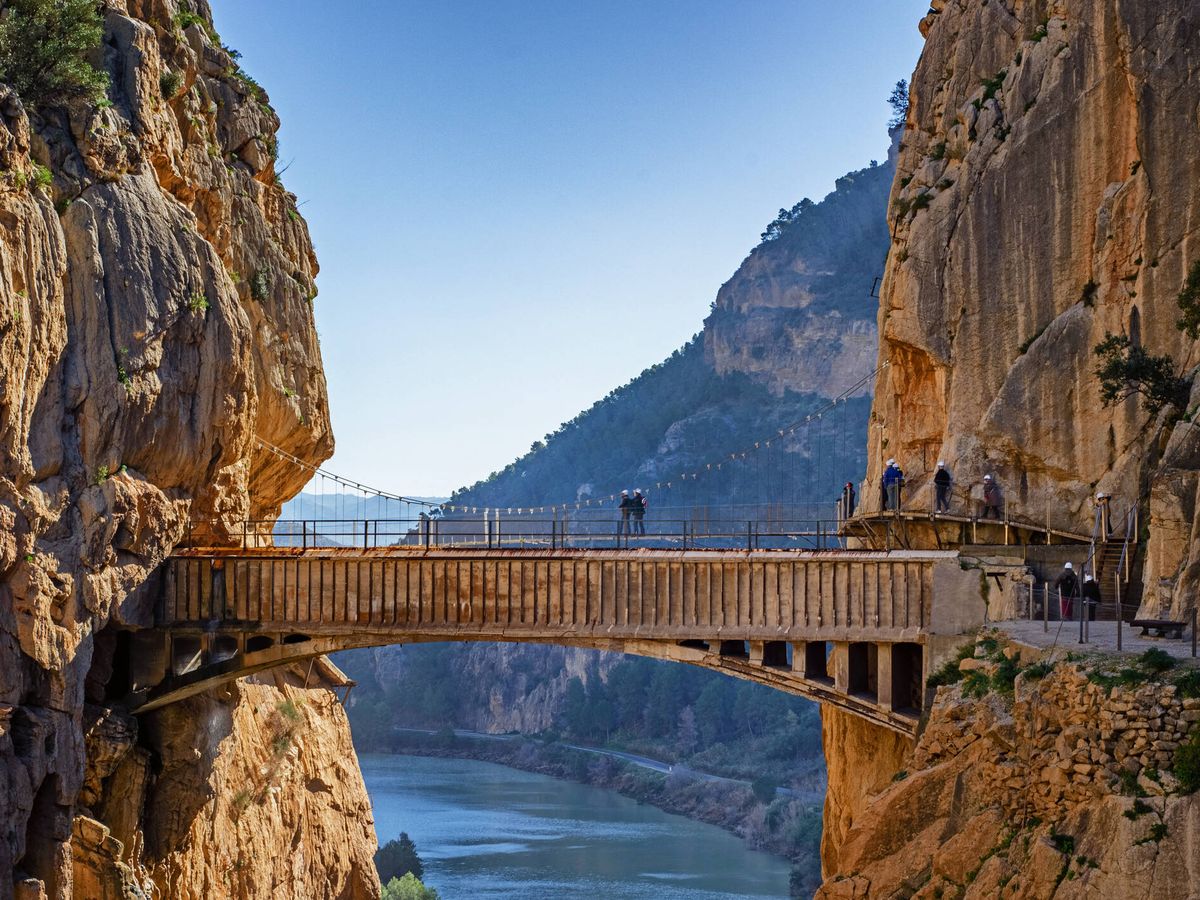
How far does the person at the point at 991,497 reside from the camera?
31.2 meters

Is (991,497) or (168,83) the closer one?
(168,83)

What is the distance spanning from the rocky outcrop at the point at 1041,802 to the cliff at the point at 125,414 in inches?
470

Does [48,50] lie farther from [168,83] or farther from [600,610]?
[600,610]

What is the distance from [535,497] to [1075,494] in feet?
377

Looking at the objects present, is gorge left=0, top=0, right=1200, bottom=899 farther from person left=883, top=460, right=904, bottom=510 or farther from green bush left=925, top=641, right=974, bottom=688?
person left=883, top=460, right=904, bottom=510

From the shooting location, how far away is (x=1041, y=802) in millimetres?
16516

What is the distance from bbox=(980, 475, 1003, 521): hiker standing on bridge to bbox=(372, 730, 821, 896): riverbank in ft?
127

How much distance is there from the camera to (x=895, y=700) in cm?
2422

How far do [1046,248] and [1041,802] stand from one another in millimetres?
17313

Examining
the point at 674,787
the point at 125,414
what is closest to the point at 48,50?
the point at 125,414

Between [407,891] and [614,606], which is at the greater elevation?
[614,606]

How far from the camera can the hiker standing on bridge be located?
102ft

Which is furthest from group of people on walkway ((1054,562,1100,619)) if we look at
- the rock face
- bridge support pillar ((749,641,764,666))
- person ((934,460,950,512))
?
person ((934,460,950,512))

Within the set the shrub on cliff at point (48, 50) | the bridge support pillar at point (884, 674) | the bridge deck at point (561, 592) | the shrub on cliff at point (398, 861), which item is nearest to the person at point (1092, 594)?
the bridge deck at point (561, 592)
